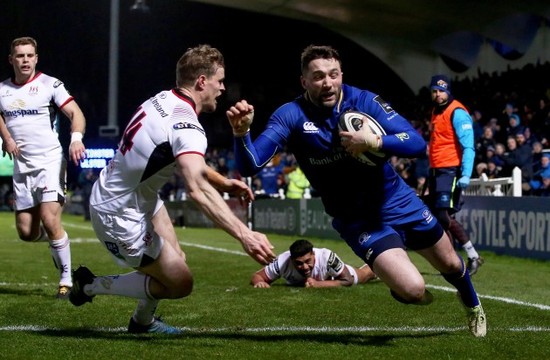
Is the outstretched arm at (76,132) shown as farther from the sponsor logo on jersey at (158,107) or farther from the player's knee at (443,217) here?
the player's knee at (443,217)

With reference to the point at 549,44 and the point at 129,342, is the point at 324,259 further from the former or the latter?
the point at 549,44

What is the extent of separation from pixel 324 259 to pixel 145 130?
16.0ft

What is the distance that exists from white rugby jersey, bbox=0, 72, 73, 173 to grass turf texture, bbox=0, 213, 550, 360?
1312 mm

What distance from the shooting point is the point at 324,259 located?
1130 cm

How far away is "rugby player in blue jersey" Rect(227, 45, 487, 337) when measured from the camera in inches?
279

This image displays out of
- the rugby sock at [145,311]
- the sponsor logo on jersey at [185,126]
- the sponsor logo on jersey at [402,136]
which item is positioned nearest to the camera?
the sponsor logo on jersey at [185,126]

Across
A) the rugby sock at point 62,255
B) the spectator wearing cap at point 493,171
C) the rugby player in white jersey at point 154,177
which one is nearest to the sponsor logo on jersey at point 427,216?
the rugby player in white jersey at point 154,177

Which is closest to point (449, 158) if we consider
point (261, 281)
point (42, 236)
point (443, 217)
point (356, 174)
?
point (443, 217)

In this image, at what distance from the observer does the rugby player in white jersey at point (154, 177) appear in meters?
Result: 6.65

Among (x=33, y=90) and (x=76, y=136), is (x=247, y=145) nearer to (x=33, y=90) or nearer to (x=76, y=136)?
(x=76, y=136)

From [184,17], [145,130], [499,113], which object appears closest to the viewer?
[145,130]

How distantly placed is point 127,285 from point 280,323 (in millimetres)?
1454

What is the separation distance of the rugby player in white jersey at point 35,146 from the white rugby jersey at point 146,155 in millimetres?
3216

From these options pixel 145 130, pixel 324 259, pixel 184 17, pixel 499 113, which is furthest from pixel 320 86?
pixel 184 17
